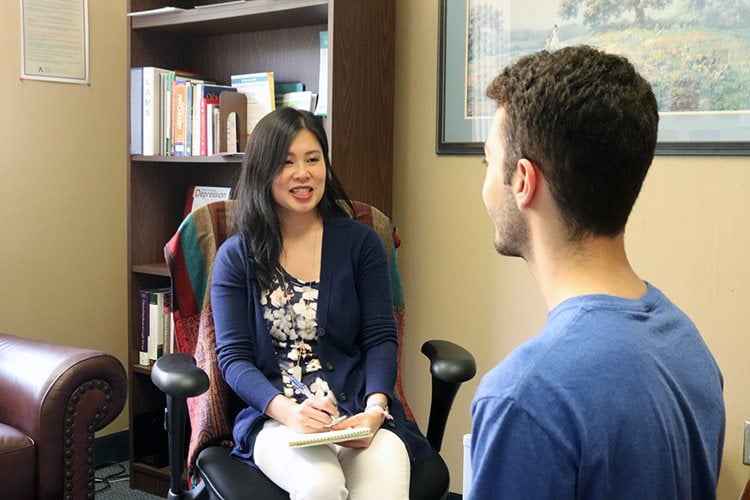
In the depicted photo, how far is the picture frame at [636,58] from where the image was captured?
2098 millimetres

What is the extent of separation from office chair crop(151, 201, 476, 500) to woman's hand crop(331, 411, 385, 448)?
126 millimetres

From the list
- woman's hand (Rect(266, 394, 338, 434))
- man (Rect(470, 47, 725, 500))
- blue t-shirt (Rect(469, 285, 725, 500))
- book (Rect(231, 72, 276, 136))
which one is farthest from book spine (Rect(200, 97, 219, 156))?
blue t-shirt (Rect(469, 285, 725, 500))

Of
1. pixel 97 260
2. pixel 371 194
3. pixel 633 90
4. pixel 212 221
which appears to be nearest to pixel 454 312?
pixel 371 194

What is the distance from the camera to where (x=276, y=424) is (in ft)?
6.24

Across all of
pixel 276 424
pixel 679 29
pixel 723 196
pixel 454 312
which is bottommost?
pixel 276 424

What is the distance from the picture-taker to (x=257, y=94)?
266cm

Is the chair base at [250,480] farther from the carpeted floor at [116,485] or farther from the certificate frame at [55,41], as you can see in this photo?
the certificate frame at [55,41]

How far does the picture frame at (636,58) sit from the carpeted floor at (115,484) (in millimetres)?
1579

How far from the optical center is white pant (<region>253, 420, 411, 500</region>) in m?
1.71

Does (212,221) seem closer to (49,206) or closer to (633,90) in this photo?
(49,206)

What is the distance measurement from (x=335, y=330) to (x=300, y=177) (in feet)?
1.26

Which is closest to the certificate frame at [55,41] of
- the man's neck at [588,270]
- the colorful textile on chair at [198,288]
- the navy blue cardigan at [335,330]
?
the colorful textile on chair at [198,288]

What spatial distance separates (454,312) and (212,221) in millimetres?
850

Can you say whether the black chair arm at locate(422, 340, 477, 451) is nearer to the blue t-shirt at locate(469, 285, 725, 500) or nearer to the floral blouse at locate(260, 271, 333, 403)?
the floral blouse at locate(260, 271, 333, 403)
